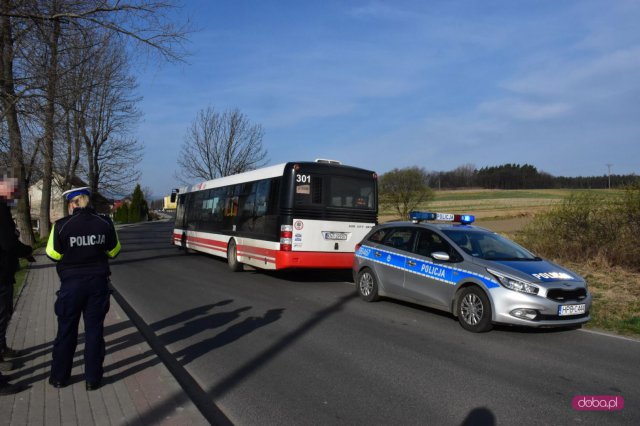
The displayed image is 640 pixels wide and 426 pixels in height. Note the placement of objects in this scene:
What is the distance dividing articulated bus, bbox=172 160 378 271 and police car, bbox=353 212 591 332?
2.25 m

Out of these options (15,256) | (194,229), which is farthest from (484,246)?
(194,229)

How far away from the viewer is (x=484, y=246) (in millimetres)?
8500

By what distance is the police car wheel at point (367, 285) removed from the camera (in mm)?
9938

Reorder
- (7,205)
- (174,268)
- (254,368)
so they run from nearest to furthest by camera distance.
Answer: (7,205) → (254,368) → (174,268)

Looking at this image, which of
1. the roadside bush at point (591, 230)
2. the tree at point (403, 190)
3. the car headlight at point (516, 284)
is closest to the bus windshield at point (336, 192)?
the car headlight at point (516, 284)

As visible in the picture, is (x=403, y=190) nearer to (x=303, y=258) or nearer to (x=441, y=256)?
(x=303, y=258)

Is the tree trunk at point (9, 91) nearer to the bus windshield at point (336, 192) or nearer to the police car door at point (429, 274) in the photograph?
the bus windshield at point (336, 192)

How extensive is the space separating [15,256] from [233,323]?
11.9ft

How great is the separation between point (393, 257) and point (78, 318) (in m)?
5.86

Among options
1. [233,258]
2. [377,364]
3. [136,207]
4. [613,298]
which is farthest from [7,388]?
[136,207]

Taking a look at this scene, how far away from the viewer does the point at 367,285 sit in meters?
10.1

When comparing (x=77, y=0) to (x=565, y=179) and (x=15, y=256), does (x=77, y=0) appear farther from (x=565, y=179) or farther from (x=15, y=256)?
(x=565, y=179)

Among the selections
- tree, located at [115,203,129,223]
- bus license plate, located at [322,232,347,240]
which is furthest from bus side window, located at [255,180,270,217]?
tree, located at [115,203,129,223]

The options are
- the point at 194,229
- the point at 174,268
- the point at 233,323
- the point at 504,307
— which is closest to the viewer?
the point at 504,307
